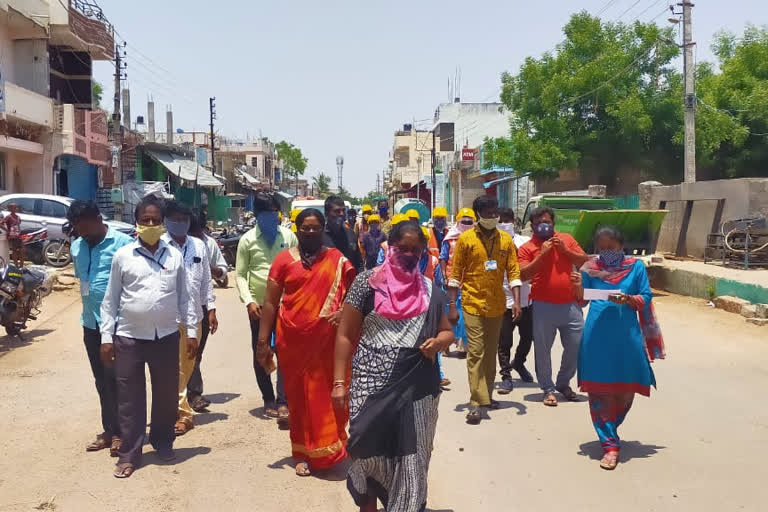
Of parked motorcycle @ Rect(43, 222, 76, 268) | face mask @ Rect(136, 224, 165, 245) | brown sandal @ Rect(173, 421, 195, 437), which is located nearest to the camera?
face mask @ Rect(136, 224, 165, 245)

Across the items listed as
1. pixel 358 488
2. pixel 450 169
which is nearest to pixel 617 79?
pixel 450 169

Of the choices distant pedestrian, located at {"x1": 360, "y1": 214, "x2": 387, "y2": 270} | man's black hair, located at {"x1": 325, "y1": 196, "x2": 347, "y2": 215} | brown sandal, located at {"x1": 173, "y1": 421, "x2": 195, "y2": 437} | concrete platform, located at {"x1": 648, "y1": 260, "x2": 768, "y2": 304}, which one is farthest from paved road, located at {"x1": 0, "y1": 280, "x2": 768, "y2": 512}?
concrete platform, located at {"x1": 648, "y1": 260, "x2": 768, "y2": 304}

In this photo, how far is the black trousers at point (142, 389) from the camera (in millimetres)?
5086

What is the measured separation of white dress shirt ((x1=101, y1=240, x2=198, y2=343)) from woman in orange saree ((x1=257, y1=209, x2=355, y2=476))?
65 cm

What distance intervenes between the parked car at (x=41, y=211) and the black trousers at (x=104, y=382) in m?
12.7

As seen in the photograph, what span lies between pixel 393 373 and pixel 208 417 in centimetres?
331

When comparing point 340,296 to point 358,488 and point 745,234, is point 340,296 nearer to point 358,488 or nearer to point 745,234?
point 358,488

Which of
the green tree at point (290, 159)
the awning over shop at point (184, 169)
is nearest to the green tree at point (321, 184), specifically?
the green tree at point (290, 159)

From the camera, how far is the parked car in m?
18.0

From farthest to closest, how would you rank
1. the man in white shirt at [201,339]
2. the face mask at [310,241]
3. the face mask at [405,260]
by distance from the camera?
the man in white shirt at [201,339], the face mask at [310,241], the face mask at [405,260]

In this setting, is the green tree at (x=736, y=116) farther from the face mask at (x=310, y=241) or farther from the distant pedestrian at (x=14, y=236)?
the face mask at (x=310, y=241)

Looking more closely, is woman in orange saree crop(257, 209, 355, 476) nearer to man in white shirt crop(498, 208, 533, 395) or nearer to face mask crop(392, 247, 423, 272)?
face mask crop(392, 247, 423, 272)

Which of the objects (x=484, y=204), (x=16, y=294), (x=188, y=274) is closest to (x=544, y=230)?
(x=484, y=204)

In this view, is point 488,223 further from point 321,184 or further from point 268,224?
point 321,184
